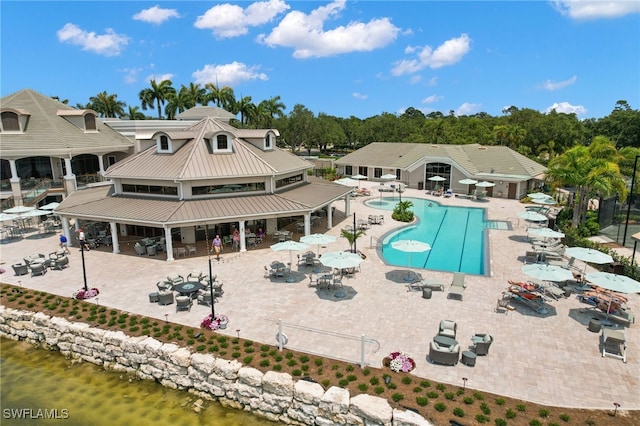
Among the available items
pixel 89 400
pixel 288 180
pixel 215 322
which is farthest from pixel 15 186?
pixel 215 322

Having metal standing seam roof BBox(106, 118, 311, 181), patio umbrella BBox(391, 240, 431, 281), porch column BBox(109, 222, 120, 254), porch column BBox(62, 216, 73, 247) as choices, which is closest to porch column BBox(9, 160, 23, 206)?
porch column BBox(62, 216, 73, 247)

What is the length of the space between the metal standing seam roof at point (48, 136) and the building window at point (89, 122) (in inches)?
24.9

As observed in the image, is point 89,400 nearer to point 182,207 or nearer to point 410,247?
point 182,207

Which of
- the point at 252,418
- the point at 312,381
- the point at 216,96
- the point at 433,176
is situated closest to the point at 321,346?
the point at 312,381

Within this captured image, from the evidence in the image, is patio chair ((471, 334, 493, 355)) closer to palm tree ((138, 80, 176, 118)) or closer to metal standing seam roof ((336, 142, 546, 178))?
metal standing seam roof ((336, 142, 546, 178))

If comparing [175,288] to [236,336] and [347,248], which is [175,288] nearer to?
[236,336]

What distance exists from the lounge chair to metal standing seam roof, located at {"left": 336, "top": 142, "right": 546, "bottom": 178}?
1159 inches

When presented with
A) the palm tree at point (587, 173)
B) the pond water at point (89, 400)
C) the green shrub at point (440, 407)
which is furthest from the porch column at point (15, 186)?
the palm tree at point (587, 173)

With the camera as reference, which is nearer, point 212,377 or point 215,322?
point 212,377

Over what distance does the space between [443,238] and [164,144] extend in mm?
22344

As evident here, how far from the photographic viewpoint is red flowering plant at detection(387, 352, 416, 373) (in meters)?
13.1

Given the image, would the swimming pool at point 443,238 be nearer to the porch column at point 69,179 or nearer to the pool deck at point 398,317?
the pool deck at point 398,317

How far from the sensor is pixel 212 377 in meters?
13.6

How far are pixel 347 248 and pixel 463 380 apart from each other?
14.2 metres
